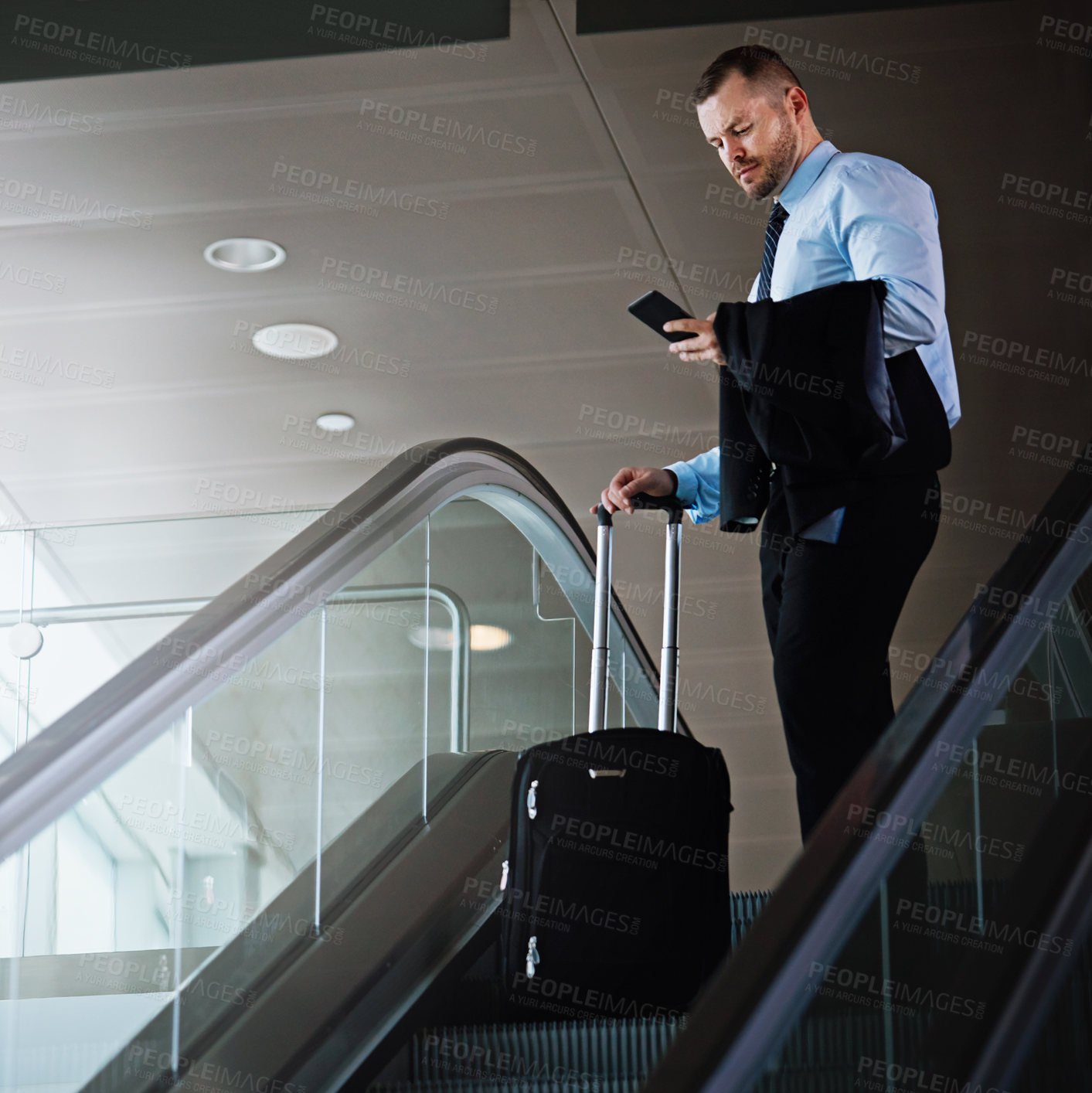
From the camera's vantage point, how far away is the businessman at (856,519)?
244 centimetres

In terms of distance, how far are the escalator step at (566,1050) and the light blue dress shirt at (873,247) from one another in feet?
3.12

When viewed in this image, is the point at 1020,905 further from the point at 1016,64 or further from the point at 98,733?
the point at 1016,64

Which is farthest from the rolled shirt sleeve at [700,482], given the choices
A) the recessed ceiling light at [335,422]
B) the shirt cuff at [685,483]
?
the recessed ceiling light at [335,422]

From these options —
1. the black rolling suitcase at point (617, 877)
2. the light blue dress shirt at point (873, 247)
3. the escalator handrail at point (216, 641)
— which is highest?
the light blue dress shirt at point (873, 247)

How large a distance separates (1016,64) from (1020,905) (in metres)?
4.00

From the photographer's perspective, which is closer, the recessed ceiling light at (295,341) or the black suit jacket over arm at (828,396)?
the black suit jacket over arm at (828,396)

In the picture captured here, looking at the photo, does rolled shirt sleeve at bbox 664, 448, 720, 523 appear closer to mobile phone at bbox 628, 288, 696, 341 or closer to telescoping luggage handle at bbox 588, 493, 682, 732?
telescoping luggage handle at bbox 588, 493, 682, 732

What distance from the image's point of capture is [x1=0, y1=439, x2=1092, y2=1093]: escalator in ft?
5.24

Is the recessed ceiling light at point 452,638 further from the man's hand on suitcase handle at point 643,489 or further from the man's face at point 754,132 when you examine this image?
the man's face at point 754,132

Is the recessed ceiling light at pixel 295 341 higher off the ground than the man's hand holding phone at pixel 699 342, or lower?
lower

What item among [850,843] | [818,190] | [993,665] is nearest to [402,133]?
[818,190]

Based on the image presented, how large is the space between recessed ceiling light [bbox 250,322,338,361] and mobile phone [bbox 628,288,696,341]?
14.4ft

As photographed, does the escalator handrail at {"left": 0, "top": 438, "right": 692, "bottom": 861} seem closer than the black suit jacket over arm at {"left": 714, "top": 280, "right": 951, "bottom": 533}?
Yes

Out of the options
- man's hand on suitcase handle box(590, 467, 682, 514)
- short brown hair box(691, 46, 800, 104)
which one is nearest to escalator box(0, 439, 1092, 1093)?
man's hand on suitcase handle box(590, 467, 682, 514)
